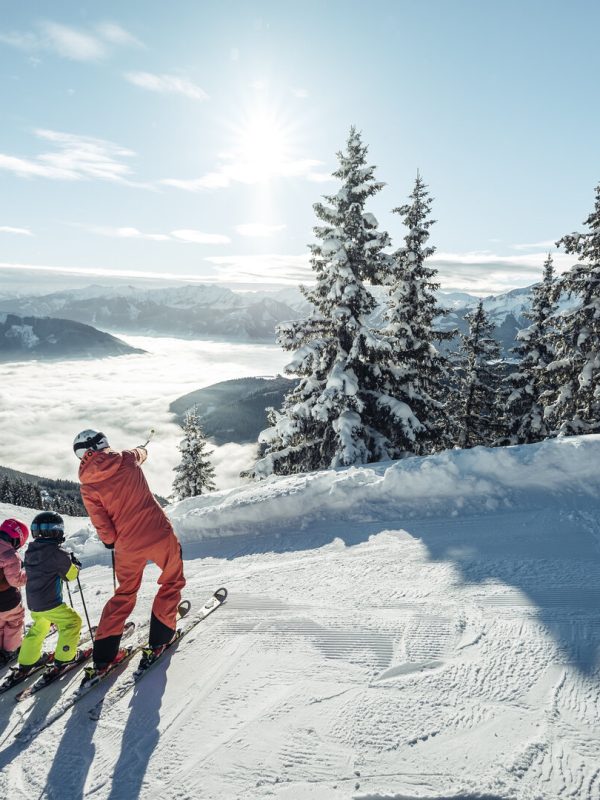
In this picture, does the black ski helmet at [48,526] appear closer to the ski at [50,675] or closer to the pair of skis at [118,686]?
the ski at [50,675]

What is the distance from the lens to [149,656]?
158 inches

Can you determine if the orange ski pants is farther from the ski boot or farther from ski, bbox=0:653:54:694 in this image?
ski, bbox=0:653:54:694

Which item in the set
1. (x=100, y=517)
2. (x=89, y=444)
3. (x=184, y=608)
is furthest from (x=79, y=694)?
(x=89, y=444)

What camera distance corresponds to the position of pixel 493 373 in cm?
2284

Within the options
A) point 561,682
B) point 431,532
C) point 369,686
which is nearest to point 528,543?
point 431,532

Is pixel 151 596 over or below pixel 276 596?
below

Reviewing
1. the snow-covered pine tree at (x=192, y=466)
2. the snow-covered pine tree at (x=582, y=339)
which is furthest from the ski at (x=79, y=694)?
the snow-covered pine tree at (x=192, y=466)

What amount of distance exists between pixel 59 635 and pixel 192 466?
2512cm

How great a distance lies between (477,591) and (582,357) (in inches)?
514

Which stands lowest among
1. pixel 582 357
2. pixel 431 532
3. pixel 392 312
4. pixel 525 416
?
pixel 525 416

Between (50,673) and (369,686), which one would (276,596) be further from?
(50,673)

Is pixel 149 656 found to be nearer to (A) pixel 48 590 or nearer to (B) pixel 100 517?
(A) pixel 48 590

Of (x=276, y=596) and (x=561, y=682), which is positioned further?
(x=276, y=596)

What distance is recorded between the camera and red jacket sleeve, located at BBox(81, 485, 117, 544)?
4.11 metres
